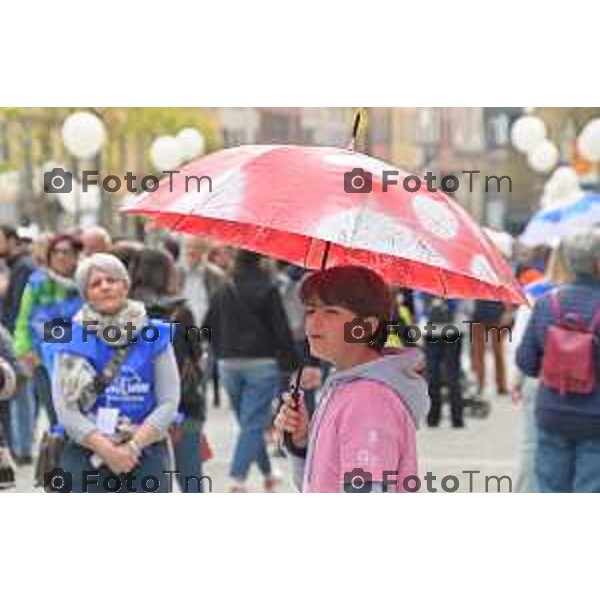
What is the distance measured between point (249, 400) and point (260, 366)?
215 millimetres

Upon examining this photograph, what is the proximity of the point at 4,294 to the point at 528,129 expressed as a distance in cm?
1180

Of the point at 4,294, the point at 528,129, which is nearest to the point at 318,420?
the point at 4,294

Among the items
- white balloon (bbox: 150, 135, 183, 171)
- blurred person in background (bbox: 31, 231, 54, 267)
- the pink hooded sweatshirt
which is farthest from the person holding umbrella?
white balloon (bbox: 150, 135, 183, 171)

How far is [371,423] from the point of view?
418cm

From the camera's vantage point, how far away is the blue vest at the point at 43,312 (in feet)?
33.3

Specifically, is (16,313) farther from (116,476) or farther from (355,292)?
(355,292)

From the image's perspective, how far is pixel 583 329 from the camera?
22.5ft

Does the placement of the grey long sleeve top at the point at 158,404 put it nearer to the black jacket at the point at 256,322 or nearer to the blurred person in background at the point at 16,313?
the black jacket at the point at 256,322

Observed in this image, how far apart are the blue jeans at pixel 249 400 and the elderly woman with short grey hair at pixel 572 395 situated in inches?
109

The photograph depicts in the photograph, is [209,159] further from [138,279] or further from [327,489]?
[138,279]

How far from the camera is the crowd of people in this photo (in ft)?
14.2

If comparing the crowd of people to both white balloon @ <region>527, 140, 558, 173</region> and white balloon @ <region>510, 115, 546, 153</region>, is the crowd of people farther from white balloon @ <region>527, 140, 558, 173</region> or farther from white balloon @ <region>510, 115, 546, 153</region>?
white balloon @ <region>510, 115, 546, 153</region>

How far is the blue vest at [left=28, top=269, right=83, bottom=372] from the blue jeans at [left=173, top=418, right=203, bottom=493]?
253cm

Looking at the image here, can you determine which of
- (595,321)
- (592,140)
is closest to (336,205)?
(595,321)
